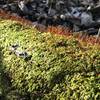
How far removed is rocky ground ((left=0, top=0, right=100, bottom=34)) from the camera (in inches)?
753

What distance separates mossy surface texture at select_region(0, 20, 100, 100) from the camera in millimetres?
8363

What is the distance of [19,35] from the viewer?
37.1 feet

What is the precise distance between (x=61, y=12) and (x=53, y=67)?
40.8 ft

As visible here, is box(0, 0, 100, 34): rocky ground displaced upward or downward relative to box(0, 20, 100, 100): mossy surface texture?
downward

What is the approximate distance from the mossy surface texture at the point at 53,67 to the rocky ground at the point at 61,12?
24.6 feet

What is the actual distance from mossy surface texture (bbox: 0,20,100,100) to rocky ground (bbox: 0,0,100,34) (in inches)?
295

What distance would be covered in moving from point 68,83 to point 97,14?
1292 centimetres

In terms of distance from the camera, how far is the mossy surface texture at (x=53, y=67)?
8.36 metres

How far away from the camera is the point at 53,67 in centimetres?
920

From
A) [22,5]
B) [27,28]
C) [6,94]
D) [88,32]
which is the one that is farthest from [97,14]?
[6,94]

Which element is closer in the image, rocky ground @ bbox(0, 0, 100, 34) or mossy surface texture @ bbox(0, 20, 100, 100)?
mossy surface texture @ bbox(0, 20, 100, 100)

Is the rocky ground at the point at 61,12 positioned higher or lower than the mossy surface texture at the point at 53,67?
lower

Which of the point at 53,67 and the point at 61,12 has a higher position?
the point at 53,67

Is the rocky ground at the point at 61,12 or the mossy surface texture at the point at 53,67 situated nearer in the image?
the mossy surface texture at the point at 53,67
